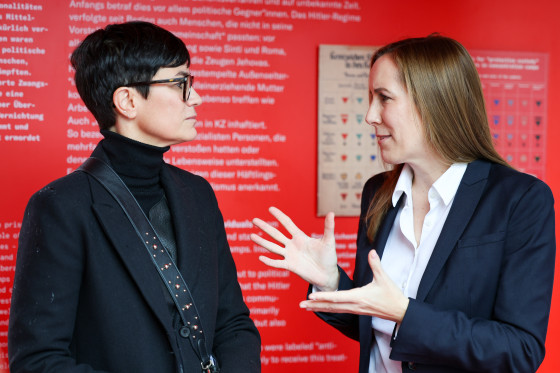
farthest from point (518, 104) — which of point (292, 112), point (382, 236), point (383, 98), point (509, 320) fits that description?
point (509, 320)

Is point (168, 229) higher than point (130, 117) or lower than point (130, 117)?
lower

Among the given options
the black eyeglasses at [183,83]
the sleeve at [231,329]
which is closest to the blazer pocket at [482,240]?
the sleeve at [231,329]

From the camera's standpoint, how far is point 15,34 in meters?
2.94

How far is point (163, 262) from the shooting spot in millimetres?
1488

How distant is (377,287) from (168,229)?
0.58 meters

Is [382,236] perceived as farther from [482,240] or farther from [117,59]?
[117,59]

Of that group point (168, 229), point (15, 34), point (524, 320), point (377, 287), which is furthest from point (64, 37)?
point (524, 320)

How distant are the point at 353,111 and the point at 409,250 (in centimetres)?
161

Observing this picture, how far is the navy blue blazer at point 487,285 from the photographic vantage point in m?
1.47

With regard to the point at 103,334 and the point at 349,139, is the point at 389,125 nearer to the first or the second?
the point at 103,334

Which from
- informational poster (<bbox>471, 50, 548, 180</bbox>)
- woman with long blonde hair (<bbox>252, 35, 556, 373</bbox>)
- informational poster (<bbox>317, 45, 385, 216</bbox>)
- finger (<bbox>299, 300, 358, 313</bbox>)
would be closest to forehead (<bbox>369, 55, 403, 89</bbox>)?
woman with long blonde hair (<bbox>252, 35, 556, 373</bbox>)

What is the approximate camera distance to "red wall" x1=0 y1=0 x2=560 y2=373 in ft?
9.71

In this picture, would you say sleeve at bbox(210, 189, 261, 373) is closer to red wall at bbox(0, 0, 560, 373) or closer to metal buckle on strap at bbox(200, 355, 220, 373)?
metal buckle on strap at bbox(200, 355, 220, 373)

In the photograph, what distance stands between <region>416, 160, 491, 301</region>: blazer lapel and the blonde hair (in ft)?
0.20
